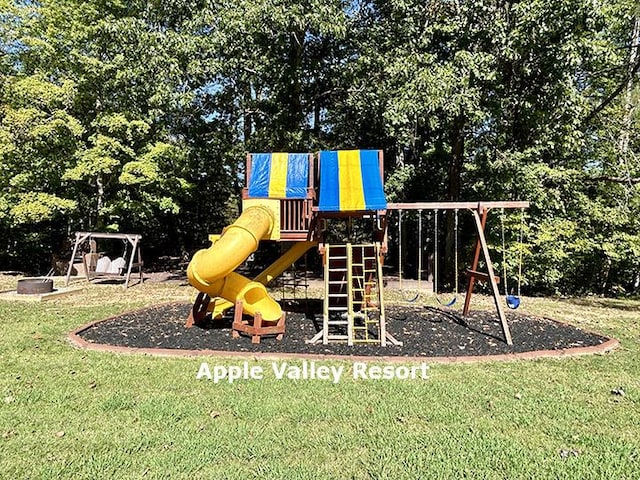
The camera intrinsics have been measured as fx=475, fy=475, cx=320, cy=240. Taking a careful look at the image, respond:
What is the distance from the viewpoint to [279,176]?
8.61 m

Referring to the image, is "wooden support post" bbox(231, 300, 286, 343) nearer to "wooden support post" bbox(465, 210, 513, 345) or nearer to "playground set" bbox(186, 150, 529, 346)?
"playground set" bbox(186, 150, 529, 346)

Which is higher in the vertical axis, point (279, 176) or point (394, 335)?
point (279, 176)

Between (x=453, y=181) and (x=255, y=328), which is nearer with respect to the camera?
(x=255, y=328)

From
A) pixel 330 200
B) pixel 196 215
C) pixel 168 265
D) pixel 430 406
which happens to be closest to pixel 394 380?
pixel 430 406

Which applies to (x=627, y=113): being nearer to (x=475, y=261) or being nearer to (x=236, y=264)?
(x=475, y=261)

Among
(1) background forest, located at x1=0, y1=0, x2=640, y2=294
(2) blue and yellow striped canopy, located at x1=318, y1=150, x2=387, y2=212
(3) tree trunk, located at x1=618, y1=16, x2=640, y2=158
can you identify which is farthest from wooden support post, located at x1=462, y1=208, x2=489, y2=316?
(3) tree trunk, located at x1=618, y1=16, x2=640, y2=158

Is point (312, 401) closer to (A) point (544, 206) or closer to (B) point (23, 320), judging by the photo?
(B) point (23, 320)

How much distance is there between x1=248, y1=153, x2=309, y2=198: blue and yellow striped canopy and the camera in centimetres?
836

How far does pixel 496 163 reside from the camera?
41.7 feet

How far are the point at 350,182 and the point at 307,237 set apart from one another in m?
1.23

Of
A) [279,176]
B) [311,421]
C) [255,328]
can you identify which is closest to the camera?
[311,421]

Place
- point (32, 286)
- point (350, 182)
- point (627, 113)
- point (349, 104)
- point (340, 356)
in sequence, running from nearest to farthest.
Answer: point (340, 356) → point (350, 182) → point (32, 286) → point (349, 104) → point (627, 113)

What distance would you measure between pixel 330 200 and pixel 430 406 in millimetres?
3917

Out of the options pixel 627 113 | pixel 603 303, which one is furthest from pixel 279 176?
pixel 627 113
